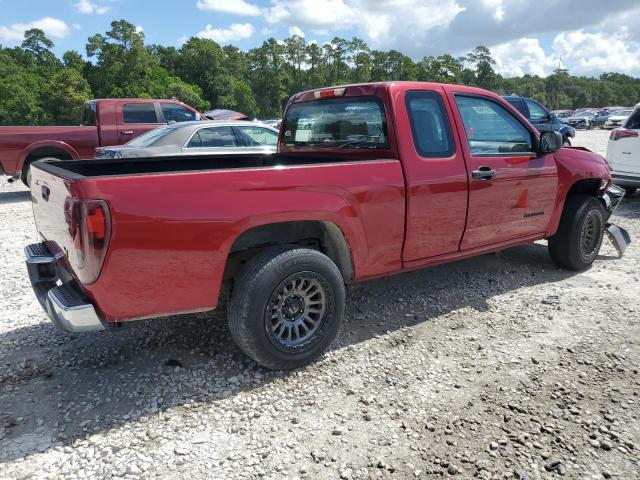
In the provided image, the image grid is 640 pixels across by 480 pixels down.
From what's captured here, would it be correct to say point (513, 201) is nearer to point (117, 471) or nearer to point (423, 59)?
point (117, 471)

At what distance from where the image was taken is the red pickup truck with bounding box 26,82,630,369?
263cm

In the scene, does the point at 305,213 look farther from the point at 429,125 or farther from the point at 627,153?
the point at 627,153

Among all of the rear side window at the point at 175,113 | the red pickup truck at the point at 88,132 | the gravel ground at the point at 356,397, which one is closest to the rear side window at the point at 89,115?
A: the red pickup truck at the point at 88,132

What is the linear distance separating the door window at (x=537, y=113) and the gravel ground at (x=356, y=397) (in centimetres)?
1157

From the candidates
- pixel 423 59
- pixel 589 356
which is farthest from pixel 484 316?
pixel 423 59

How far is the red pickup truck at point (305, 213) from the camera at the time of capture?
2629 millimetres

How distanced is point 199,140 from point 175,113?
11.1ft

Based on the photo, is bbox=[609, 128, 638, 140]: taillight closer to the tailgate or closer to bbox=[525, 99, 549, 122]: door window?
bbox=[525, 99, 549, 122]: door window

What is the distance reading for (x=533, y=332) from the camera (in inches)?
151

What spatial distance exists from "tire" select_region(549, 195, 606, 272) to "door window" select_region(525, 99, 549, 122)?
10484mm

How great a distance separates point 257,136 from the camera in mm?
9094

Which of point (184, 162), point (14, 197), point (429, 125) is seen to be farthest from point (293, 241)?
point (14, 197)

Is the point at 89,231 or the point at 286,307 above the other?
the point at 89,231

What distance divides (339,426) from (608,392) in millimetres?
1739
